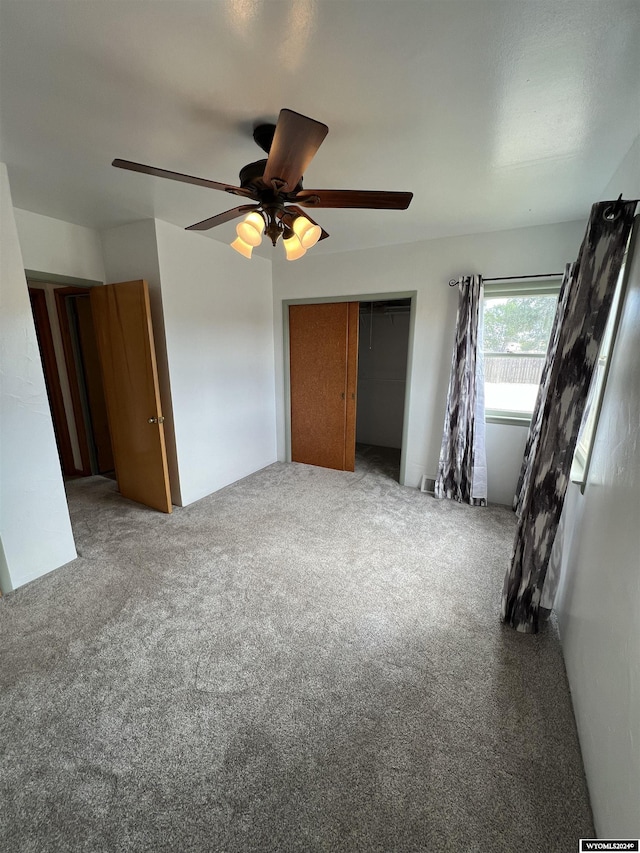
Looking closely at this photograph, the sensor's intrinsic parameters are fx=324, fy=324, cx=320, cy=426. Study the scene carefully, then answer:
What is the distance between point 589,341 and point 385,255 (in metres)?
2.30

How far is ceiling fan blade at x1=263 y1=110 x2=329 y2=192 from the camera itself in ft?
3.42

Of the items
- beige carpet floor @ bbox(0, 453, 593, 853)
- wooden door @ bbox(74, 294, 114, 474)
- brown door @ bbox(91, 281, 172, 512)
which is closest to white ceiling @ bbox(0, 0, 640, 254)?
brown door @ bbox(91, 281, 172, 512)

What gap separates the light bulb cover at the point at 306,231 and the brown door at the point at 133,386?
5.25 feet

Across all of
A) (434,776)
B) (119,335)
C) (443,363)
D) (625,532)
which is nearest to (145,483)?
(119,335)

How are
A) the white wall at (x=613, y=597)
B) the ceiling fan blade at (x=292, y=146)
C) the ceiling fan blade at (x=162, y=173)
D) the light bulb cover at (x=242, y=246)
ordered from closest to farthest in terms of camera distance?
the white wall at (x=613, y=597), the ceiling fan blade at (x=292, y=146), the ceiling fan blade at (x=162, y=173), the light bulb cover at (x=242, y=246)

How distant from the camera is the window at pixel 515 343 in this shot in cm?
287

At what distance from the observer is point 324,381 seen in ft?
13.0

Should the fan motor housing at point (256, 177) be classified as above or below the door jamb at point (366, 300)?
above

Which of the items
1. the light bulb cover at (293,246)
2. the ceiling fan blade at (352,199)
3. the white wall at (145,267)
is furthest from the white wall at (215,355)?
the ceiling fan blade at (352,199)

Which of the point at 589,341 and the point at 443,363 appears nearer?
the point at 589,341

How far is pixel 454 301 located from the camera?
3068 mm

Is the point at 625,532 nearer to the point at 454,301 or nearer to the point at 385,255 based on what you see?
the point at 454,301

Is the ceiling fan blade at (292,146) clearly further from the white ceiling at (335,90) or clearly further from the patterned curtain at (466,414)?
the patterned curtain at (466,414)

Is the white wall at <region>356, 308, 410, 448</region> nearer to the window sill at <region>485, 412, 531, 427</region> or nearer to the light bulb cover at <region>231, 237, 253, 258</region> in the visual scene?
the window sill at <region>485, 412, 531, 427</region>
